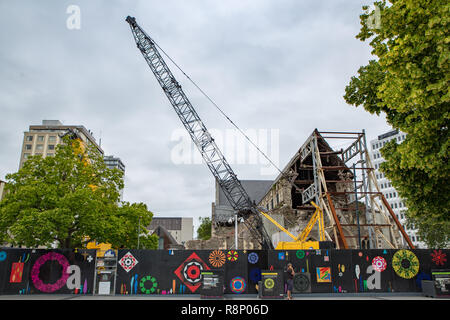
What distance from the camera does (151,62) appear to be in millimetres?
40625

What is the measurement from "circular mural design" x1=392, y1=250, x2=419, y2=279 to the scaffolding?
4610mm

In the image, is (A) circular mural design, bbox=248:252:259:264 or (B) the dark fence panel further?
(A) circular mural design, bbox=248:252:259:264

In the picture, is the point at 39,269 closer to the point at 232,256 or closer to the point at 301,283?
the point at 232,256

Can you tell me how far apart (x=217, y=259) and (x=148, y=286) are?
12.3ft

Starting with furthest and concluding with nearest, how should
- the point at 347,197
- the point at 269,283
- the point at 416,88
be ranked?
the point at 347,197 → the point at 269,283 → the point at 416,88

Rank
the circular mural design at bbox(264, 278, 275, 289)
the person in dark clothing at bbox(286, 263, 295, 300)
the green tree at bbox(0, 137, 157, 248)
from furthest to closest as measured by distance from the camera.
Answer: the green tree at bbox(0, 137, 157, 248)
the circular mural design at bbox(264, 278, 275, 289)
the person in dark clothing at bbox(286, 263, 295, 300)

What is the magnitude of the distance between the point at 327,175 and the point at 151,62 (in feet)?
86.6

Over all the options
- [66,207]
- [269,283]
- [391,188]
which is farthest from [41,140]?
[391,188]

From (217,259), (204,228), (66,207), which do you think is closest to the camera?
(217,259)

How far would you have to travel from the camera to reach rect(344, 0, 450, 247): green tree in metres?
9.98

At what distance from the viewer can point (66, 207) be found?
19312 mm

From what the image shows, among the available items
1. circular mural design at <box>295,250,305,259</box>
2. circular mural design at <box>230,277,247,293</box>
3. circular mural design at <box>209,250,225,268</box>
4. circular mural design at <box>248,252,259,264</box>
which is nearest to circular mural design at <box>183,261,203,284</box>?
circular mural design at <box>209,250,225,268</box>

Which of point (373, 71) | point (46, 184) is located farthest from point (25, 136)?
point (373, 71)

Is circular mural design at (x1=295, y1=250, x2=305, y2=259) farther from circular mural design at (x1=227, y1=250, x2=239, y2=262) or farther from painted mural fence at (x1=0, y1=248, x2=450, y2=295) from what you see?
circular mural design at (x1=227, y1=250, x2=239, y2=262)
